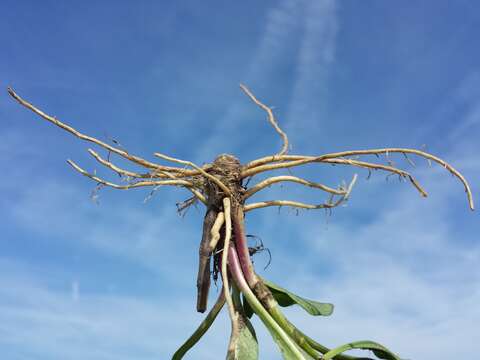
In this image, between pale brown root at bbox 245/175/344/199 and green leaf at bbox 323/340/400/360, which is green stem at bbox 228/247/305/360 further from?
pale brown root at bbox 245/175/344/199

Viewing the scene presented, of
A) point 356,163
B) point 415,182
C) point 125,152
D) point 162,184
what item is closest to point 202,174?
point 162,184

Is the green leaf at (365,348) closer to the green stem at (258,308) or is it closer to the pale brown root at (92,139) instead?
the green stem at (258,308)

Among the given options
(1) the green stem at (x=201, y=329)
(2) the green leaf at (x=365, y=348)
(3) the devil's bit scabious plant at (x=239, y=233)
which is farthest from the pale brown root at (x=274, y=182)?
(2) the green leaf at (x=365, y=348)

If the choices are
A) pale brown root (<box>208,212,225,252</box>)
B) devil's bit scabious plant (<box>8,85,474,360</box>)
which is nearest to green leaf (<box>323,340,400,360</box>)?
devil's bit scabious plant (<box>8,85,474,360</box>)

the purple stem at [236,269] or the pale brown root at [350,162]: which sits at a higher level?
the pale brown root at [350,162]

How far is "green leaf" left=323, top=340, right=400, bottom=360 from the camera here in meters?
1.67

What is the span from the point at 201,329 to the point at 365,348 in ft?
1.77

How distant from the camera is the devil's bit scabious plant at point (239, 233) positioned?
169cm

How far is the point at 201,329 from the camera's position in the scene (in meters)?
1.85

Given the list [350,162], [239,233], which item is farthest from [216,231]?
[350,162]

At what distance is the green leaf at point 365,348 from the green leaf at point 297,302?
0.48ft

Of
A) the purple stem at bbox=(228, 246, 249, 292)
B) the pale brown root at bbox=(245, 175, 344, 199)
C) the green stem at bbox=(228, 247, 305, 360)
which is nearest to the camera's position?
the green stem at bbox=(228, 247, 305, 360)

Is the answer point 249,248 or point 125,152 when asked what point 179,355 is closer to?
point 249,248

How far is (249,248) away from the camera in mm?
2012
